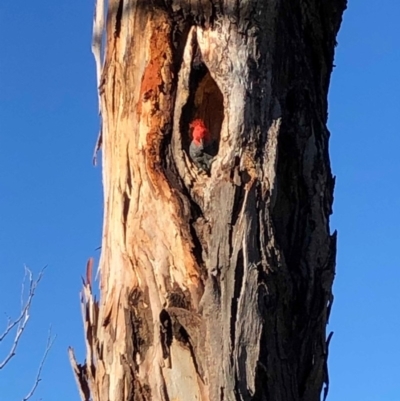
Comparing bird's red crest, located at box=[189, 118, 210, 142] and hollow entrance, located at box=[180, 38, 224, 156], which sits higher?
hollow entrance, located at box=[180, 38, 224, 156]

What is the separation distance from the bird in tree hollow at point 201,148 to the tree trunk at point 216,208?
0.02m

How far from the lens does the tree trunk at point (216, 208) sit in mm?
2061

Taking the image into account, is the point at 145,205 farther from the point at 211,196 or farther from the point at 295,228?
the point at 295,228

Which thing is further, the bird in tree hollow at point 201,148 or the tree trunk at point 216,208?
the bird in tree hollow at point 201,148

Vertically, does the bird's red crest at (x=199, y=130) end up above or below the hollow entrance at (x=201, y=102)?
below

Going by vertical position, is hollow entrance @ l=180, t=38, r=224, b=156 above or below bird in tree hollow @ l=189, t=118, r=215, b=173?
above

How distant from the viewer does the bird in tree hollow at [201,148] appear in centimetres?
226

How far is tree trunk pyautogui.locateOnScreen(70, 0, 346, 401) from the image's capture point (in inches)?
81.1

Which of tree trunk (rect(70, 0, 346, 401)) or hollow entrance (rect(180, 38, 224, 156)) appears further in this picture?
hollow entrance (rect(180, 38, 224, 156))

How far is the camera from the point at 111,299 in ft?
7.54

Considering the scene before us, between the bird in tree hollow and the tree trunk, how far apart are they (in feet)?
0.06

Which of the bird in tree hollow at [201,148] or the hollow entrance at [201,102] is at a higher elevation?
the hollow entrance at [201,102]

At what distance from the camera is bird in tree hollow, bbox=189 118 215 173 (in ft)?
7.40

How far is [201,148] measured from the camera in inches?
89.0
